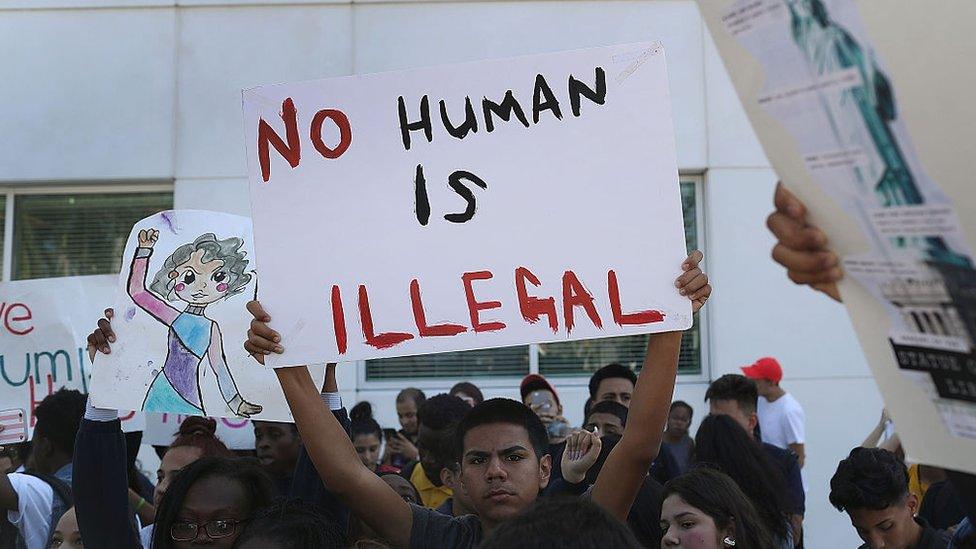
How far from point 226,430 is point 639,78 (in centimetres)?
353

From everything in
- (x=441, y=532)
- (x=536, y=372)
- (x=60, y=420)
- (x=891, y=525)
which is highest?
(x=536, y=372)

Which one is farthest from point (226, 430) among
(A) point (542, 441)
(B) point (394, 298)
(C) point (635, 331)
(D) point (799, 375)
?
(D) point (799, 375)

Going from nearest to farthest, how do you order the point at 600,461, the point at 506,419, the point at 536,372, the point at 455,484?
the point at 506,419 → the point at 600,461 → the point at 455,484 → the point at 536,372

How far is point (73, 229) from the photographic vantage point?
9.27 meters

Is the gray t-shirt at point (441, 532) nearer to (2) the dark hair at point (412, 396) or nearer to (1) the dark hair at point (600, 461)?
(1) the dark hair at point (600, 461)

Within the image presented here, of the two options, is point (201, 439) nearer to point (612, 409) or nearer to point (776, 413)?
point (612, 409)

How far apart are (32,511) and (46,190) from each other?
5.77 metres

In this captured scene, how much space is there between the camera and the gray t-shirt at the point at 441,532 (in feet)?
10.1

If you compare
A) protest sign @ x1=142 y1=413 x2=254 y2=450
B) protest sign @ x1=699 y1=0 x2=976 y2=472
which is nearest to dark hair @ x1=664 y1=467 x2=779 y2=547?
protest sign @ x1=699 y1=0 x2=976 y2=472

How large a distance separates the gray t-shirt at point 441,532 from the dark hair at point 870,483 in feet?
4.74

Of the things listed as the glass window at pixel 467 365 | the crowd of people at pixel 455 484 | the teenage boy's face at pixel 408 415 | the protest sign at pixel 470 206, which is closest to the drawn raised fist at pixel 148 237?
the crowd of people at pixel 455 484

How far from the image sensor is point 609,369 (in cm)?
595

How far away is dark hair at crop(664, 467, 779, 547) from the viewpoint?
3.35 meters

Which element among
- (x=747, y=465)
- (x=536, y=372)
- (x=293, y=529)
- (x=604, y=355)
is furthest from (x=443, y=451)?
(x=604, y=355)
